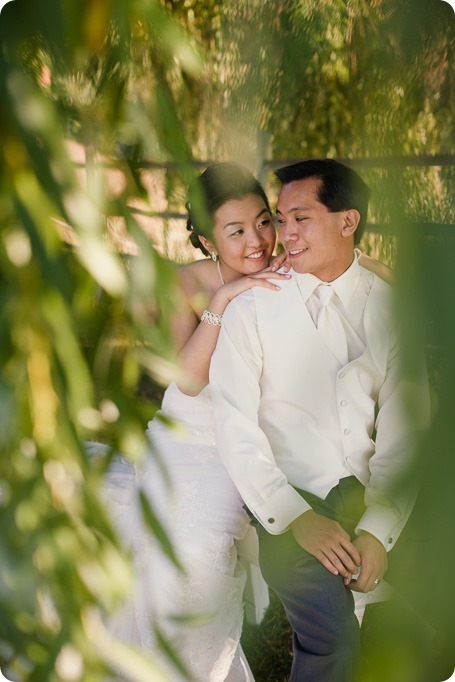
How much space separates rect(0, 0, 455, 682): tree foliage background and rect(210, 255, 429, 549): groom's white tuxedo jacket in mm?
553

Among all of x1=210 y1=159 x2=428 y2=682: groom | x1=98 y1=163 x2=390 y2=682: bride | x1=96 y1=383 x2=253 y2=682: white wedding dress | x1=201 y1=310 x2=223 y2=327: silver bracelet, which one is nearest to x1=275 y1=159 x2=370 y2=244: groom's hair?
x1=210 y1=159 x2=428 y2=682: groom

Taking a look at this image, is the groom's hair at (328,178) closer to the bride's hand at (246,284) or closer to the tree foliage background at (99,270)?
the bride's hand at (246,284)

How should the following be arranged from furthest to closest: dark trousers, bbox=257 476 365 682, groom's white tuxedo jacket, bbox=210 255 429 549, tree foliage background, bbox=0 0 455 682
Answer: groom's white tuxedo jacket, bbox=210 255 429 549 → dark trousers, bbox=257 476 365 682 → tree foliage background, bbox=0 0 455 682

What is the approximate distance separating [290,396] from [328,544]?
0.94ft

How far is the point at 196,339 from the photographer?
1.47 m

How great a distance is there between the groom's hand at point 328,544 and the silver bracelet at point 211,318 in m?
0.41

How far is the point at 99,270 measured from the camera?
1.65ft

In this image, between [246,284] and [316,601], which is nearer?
[316,601]

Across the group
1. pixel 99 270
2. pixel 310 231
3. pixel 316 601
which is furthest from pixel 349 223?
pixel 99 270

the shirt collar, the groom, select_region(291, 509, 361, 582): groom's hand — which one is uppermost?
the shirt collar

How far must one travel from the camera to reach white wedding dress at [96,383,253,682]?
4.73ft

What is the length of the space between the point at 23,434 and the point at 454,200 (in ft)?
1.61

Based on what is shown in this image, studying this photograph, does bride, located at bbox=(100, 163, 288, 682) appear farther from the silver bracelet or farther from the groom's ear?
the groom's ear

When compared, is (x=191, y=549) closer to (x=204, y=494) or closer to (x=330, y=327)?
(x=204, y=494)
